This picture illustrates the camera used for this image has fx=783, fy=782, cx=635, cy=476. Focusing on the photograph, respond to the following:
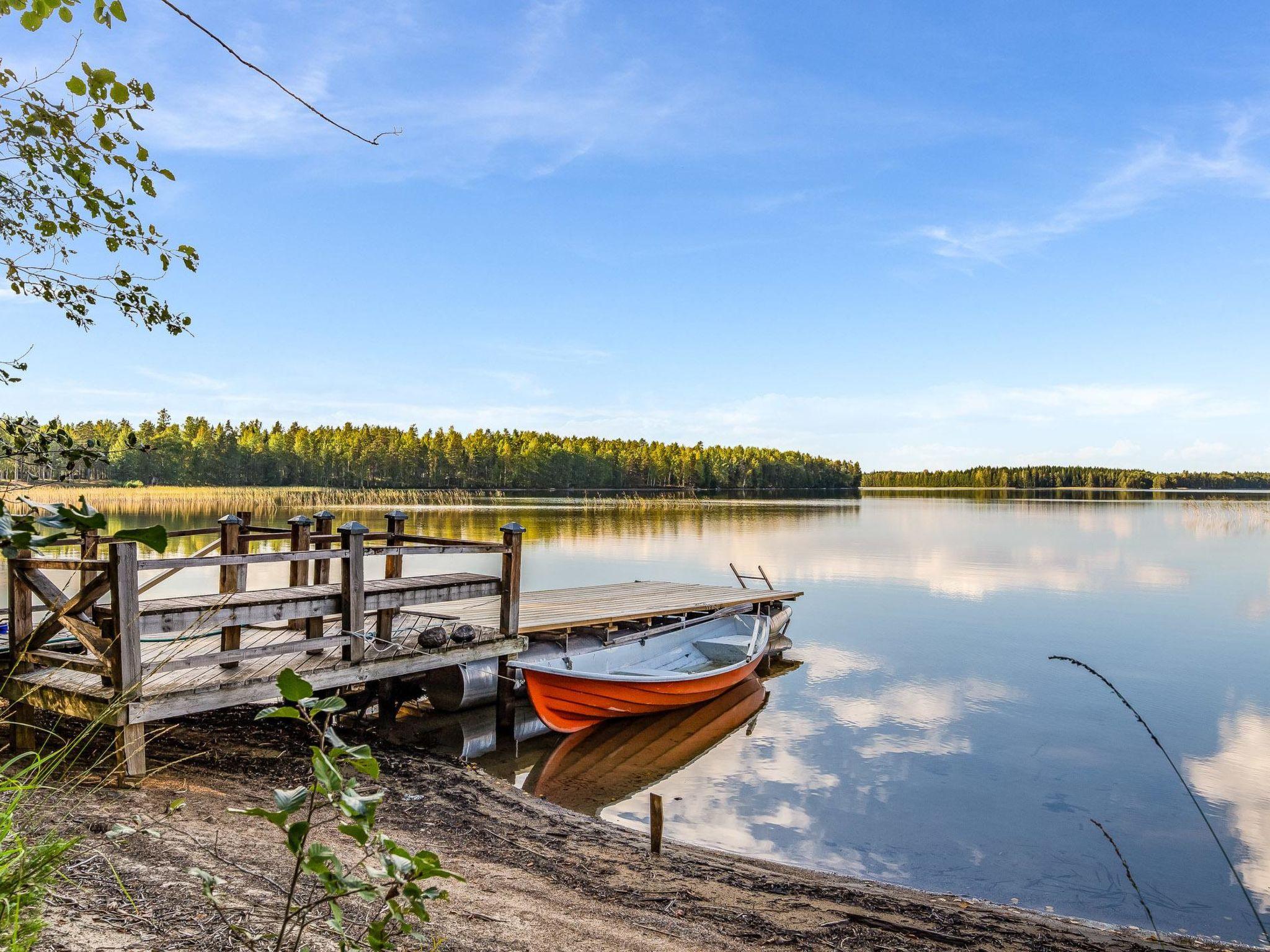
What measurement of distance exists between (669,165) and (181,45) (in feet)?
114

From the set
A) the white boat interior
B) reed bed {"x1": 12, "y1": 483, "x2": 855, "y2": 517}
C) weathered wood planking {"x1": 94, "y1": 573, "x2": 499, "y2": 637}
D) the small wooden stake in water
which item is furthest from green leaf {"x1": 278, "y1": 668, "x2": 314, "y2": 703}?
reed bed {"x1": 12, "y1": 483, "x2": 855, "y2": 517}

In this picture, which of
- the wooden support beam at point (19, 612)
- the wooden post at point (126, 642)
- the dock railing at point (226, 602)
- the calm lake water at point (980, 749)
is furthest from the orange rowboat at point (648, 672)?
the wooden support beam at point (19, 612)

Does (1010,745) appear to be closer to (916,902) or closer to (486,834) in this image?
(916,902)

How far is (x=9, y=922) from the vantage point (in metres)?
2.48

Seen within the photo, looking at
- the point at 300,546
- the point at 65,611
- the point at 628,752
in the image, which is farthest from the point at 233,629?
the point at 628,752

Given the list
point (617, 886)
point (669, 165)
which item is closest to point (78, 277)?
point (617, 886)

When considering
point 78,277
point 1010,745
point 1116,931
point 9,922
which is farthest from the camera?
point 1010,745

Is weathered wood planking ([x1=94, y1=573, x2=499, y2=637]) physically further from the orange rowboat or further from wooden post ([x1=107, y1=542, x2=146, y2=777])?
the orange rowboat

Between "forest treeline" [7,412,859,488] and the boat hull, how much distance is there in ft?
310

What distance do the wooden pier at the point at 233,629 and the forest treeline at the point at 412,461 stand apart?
93774 mm

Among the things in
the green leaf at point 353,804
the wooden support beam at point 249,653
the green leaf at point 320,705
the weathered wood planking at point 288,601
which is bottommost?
the wooden support beam at point 249,653

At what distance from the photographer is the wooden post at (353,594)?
25.6 feet

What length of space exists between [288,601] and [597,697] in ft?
14.7

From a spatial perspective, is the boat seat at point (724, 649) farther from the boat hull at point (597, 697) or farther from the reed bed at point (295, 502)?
the reed bed at point (295, 502)
